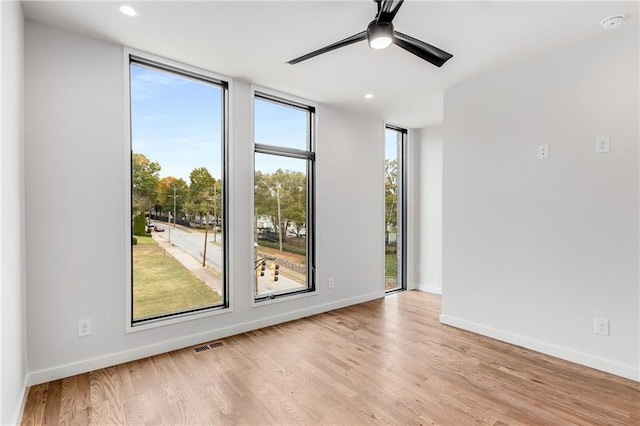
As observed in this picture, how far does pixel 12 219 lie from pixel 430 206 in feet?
15.9

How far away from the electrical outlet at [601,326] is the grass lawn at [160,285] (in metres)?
3.35

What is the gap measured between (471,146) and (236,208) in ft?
8.28

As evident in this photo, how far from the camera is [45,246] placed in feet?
7.65

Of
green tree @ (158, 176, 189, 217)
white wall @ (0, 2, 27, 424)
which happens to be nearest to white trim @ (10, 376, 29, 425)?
white wall @ (0, 2, 27, 424)

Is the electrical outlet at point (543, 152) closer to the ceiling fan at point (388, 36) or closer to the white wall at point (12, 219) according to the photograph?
the ceiling fan at point (388, 36)

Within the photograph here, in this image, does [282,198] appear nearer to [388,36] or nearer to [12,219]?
[388,36]

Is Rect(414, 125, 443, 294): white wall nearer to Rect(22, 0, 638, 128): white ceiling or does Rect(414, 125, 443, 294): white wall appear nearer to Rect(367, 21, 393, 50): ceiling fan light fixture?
Rect(22, 0, 638, 128): white ceiling

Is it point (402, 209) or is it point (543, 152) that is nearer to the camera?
point (543, 152)

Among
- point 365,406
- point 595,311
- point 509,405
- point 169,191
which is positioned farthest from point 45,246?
point 595,311

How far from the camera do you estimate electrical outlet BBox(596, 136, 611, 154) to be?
8.22 ft

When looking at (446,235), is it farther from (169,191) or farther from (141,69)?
(141,69)

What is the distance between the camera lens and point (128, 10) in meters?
2.18

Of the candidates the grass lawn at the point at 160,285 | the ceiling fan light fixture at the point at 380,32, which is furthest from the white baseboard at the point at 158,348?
the ceiling fan light fixture at the point at 380,32

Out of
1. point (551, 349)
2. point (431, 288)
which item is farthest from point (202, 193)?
point (431, 288)
